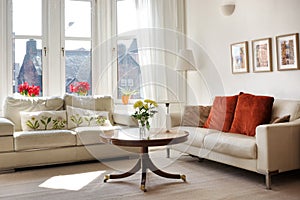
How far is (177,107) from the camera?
5562 millimetres

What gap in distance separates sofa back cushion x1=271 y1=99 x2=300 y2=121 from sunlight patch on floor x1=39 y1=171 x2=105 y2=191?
2.06m

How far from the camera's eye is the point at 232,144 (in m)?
3.21

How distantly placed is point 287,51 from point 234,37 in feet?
3.07

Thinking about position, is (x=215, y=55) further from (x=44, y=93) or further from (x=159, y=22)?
(x=44, y=93)

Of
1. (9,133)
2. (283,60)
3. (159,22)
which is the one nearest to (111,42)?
(159,22)

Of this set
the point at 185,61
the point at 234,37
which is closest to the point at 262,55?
the point at 234,37

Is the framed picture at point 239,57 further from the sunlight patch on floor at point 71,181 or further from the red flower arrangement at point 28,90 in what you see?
the red flower arrangement at point 28,90

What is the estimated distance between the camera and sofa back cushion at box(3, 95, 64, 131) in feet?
13.9

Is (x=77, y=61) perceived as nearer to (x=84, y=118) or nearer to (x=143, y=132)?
(x=84, y=118)

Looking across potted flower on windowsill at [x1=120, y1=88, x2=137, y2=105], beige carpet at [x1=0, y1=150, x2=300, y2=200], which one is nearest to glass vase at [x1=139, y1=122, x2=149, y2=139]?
beige carpet at [x1=0, y1=150, x2=300, y2=200]

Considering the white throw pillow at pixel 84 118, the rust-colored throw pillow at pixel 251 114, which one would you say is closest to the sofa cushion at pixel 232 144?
the rust-colored throw pillow at pixel 251 114

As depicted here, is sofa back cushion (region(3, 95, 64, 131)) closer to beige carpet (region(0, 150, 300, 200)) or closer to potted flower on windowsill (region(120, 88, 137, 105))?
beige carpet (region(0, 150, 300, 200))

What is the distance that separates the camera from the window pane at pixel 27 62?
503 cm

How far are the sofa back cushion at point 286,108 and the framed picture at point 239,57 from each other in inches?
32.2
